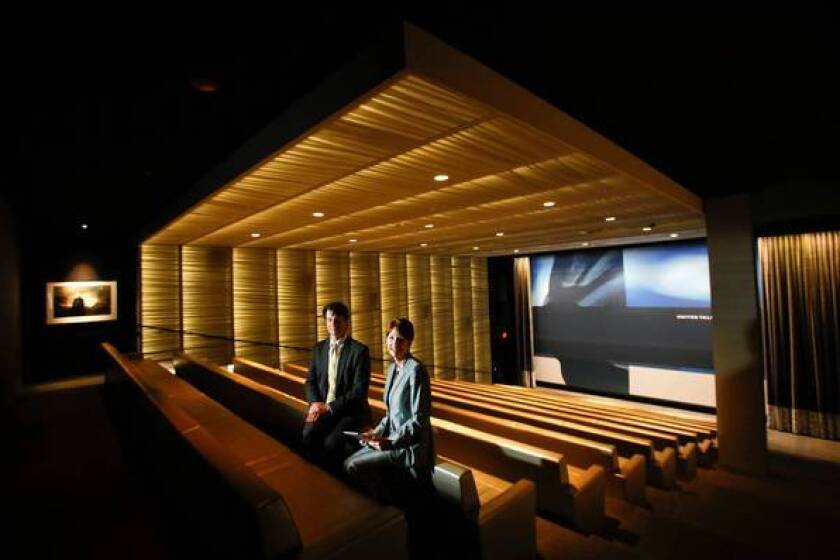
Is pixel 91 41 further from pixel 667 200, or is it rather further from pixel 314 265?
pixel 314 265

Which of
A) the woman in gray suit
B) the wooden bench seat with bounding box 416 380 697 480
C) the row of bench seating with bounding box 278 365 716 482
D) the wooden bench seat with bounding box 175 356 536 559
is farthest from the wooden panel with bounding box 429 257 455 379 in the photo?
the woman in gray suit

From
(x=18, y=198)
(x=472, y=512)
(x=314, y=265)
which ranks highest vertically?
(x=18, y=198)

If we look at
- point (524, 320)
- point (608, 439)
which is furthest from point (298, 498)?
point (524, 320)

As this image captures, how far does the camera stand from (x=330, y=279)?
10.8 metres

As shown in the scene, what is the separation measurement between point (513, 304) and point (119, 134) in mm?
12710

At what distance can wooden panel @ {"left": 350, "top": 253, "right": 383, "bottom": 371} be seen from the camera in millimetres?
11102

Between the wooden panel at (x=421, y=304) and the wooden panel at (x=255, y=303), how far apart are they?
14.8ft

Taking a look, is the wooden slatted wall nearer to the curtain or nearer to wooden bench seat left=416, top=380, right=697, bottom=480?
wooden bench seat left=416, top=380, right=697, bottom=480

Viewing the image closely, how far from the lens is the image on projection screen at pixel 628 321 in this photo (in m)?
9.65

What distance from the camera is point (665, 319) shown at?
10.1 meters

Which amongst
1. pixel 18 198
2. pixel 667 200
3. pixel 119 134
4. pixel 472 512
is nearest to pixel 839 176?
pixel 667 200

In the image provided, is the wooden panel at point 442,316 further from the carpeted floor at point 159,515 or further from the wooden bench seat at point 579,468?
the carpeted floor at point 159,515

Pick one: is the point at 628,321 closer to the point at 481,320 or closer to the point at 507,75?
the point at 481,320

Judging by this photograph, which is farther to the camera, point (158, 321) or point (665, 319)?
point (665, 319)
